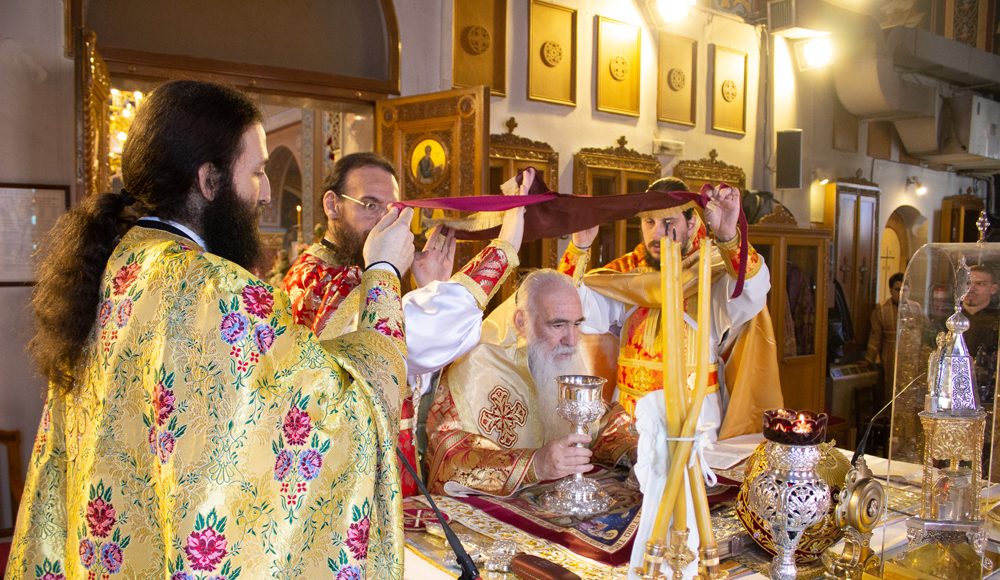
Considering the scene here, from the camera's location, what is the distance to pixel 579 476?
7.60 ft

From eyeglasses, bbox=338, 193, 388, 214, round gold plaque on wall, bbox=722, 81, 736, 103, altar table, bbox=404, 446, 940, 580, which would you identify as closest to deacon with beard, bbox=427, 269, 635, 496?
altar table, bbox=404, 446, 940, 580

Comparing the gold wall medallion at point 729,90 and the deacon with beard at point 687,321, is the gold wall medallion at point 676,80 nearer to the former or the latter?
the gold wall medallion at point 729,90

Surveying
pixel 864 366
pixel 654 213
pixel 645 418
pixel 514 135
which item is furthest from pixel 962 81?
pixel 645 418

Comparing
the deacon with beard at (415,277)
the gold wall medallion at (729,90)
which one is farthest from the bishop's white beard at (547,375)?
the gold wall medallion at (729,90)

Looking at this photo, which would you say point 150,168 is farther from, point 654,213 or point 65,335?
point 654,213

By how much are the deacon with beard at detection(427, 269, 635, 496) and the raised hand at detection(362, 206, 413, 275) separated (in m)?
0.74

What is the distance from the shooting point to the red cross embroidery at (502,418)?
271cm

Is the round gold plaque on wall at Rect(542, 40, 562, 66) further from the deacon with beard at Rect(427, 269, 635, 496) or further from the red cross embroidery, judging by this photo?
the red cross embroidery

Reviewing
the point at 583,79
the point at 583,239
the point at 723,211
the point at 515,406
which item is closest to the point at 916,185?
the point at 583,79

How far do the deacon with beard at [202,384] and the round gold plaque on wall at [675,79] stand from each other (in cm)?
709

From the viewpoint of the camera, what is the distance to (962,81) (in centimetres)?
1160

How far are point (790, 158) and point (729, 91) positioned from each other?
3.57ft

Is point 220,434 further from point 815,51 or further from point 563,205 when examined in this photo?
point 815,51

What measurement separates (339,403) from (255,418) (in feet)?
0.51
